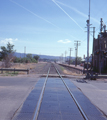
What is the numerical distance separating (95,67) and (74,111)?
40.4m

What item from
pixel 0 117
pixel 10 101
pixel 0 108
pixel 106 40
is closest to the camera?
pixel 0 117

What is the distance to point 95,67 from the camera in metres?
46.3

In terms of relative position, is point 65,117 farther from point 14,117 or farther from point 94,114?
point 14,117

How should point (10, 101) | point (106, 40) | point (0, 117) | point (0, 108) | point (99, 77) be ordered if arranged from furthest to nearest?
1. point (106, 40)
2. point (99, 77)
3. point (10, 101)
4. point (0, 108)
5. point (0, 117)

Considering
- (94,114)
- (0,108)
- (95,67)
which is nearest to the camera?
(94,114)

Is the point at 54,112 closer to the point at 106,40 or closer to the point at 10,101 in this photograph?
the point at 10,101

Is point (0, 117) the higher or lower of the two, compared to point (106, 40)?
lower

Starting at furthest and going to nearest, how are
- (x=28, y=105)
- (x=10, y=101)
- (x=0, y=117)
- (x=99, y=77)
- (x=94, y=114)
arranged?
(x=99, y=77)
(x=10, y=101)
(x=28, y=105)
(x=94, y=114)
(x=0, y=117)

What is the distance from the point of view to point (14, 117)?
20.7 ft

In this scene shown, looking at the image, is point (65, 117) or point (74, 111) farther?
point (74, 111)

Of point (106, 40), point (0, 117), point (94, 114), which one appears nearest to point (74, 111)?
point (94, 114)

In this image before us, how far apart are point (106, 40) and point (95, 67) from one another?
934 centimetres

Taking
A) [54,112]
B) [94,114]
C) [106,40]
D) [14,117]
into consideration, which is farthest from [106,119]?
[106,40]

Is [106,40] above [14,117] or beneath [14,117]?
above
